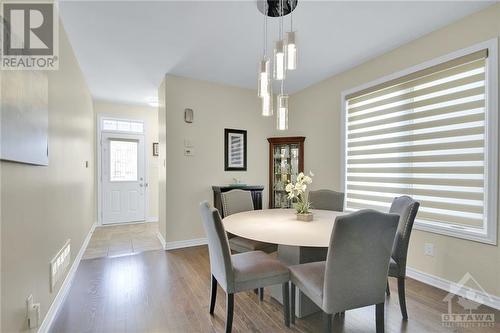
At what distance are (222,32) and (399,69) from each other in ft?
6.93

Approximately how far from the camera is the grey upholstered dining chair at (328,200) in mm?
2928

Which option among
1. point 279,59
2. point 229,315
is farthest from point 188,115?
point 229,315

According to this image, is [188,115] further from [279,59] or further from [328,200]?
[328,200]

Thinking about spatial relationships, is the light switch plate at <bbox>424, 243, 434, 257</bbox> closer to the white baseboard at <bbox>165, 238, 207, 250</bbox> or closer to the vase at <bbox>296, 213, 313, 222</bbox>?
the vase at <bbox>296, 213, 313, 222</bbox>

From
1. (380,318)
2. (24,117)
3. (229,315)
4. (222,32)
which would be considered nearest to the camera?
(24,117)

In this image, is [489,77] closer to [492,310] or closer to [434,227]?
[434,227]

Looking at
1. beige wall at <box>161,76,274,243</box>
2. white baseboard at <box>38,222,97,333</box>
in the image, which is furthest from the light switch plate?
white baseboard at <box>38,222,97,333</box>

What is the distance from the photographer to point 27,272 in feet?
4.62

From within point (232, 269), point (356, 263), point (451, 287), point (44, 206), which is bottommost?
point (451, 287)

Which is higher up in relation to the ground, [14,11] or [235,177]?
[14,11]

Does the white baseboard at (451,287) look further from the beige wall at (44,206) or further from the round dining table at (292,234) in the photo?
the beige wall at (44,206)

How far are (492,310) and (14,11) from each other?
4.06 m

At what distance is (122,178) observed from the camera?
17.1 feet

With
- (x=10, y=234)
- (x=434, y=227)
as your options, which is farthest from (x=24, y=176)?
(x=434, y=227)
